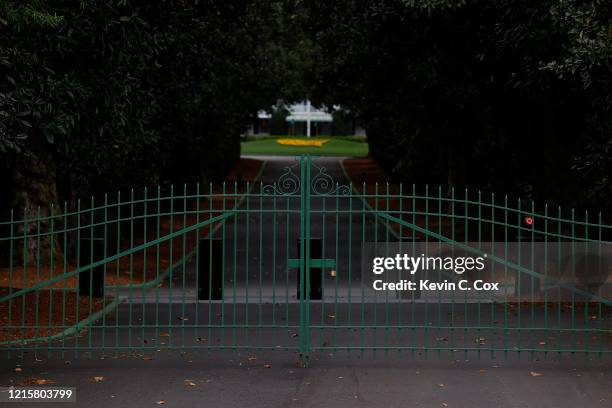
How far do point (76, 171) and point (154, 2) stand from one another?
3442mm

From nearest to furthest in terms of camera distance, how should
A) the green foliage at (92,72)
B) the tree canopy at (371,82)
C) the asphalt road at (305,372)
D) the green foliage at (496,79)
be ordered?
the asphalt road at (305,372) → the green foliage at (92,72) → the tree canopy at (371,82) → the green foliage at (496,79)

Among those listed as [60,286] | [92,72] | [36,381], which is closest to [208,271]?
[36,381]

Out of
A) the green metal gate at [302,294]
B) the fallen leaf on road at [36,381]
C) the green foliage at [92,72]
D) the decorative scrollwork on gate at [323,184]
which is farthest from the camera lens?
the green foliage at [92,72]

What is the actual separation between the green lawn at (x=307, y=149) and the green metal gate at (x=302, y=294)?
77.6 metres

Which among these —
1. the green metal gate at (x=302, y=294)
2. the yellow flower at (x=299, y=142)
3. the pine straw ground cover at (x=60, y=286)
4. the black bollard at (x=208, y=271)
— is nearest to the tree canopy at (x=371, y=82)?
the green metal gate at (x=302, y=294)

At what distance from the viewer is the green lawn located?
108500 millimetres

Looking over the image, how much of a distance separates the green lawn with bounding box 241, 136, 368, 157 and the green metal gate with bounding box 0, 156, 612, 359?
77.6m

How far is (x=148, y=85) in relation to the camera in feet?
71.1

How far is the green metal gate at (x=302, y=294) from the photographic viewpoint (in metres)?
13.0

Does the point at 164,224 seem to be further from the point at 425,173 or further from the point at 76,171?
the point at 76,171

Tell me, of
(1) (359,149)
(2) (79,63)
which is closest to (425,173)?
(2) (79,63)

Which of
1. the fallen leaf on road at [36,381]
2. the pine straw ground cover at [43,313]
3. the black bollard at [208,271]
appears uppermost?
the black bollard at [208,271]

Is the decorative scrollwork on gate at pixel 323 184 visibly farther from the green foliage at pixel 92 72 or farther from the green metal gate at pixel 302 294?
the green foliage at pixel 92 72

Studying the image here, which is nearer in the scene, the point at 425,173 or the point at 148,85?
the point at 148,85
